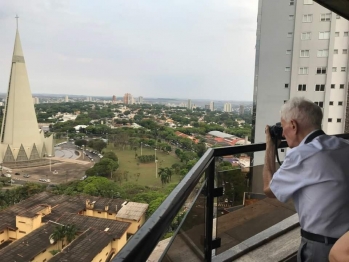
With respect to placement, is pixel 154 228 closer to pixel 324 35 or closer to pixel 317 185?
pixel 317 185

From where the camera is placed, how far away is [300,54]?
2458cm

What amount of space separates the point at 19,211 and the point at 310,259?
13.3 metres

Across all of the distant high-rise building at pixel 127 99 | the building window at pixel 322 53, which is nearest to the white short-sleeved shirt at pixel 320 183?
the building window at pixel 322 53

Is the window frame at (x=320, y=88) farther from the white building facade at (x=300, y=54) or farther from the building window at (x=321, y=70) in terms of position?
the building window at (x=321, y=70)

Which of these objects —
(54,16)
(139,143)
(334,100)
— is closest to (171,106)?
(139,143)

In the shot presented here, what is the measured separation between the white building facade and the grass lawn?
28.6 feet

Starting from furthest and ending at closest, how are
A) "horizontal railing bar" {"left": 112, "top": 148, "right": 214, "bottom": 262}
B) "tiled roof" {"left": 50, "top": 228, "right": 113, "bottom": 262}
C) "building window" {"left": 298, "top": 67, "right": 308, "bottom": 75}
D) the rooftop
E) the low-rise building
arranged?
Result: "building window" {"left": 298, "top": 67, "right": 308, "bottom": 75}
the low-rise building
the rooftop
"tiled roof" {"left": 50, "top": 228, "right": 113, "bottom": 262}
"horizontal railing bar" {"left": 112, "top": 148, "right": 214, "bottom": 262}

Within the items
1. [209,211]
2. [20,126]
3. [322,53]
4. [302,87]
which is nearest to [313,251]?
[209,211]

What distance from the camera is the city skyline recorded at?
33281 millimetres

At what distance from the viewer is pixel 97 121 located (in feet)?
72.4

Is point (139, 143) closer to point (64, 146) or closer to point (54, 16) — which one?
point (64, 146)

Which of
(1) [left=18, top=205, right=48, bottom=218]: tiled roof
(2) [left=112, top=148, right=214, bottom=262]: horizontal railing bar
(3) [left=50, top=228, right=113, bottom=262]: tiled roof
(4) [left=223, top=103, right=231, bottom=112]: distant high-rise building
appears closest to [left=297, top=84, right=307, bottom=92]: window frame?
(4) [left=223, top=103, right=231, bottom=112]: distant high-rise building

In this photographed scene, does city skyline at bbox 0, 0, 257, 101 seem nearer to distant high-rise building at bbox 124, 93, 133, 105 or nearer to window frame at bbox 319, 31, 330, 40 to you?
distant high-rise building at bbox 124, 93, 133, 105

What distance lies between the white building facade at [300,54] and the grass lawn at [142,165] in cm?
872
